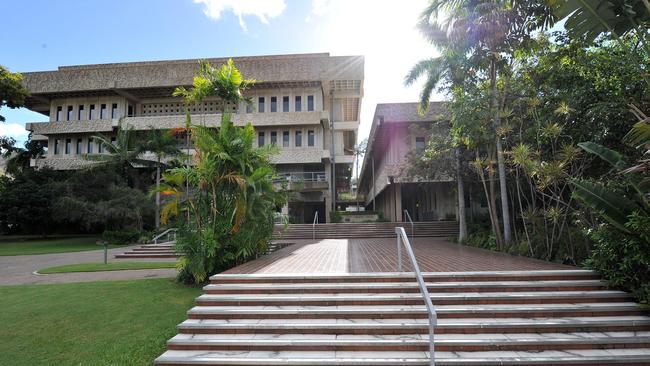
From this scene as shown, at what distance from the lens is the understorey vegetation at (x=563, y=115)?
5770mm

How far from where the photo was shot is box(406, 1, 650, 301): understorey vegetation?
5770mm

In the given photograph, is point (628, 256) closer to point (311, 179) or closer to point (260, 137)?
point (311, 179)

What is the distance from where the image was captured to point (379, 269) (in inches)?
279

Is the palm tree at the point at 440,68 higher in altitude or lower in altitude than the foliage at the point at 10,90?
lower

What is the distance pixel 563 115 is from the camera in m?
9.12

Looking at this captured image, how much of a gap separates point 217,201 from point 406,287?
5090 mm

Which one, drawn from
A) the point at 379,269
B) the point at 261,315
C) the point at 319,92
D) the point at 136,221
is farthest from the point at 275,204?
the point at 319,92

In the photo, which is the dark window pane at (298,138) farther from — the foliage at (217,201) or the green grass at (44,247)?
the foliage at (217,201)

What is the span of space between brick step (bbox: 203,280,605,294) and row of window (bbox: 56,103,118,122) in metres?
35.9

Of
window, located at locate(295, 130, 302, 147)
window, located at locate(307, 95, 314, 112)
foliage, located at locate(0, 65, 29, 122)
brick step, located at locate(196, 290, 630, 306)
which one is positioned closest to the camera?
brick step, located at locate(196, 290, 630, 306)

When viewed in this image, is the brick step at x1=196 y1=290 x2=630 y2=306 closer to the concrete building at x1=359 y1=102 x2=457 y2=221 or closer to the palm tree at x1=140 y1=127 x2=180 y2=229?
the concrete building at x1=359 y1=102 x2=457 y2=221

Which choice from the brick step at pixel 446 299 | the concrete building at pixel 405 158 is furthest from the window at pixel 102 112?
the brick step at pixel 446 299

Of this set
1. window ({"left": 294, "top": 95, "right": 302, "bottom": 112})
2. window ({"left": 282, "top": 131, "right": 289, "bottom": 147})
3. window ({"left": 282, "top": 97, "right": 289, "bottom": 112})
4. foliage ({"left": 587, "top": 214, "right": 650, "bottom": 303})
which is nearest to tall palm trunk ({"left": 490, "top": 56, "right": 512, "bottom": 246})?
foliage ({"left": 587, "top": 214, "right": 650, "bottom": 303})

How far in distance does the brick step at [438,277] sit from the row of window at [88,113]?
35921 mm
